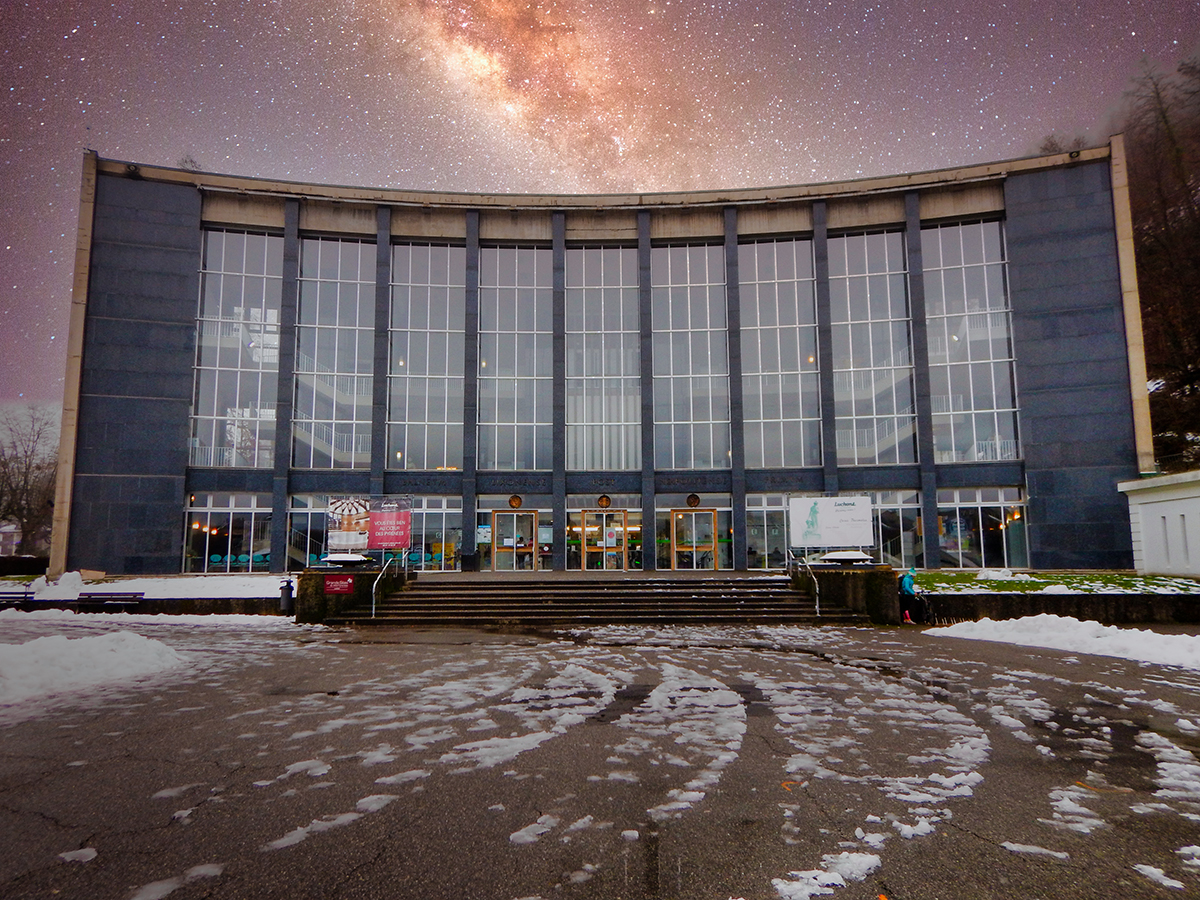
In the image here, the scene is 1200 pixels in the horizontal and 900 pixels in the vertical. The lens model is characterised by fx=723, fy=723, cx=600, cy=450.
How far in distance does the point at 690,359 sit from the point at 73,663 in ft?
98.9

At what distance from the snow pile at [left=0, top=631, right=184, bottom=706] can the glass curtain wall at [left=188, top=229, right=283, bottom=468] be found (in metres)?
23.8

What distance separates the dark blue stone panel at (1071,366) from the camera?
104ft

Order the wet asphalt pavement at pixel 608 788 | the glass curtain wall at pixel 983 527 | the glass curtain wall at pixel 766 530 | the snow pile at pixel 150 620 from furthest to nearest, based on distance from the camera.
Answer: the glass curtain wall at pixel 766 530 < the glass curtain wall at pixel 983 527 < the snow pile at pixel 150 620 < the wet asphalt pavement at pixel 608 788

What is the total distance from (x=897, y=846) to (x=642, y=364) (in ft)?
108

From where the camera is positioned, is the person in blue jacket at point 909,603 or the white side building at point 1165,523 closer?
the person in blue jacket at point 909,603

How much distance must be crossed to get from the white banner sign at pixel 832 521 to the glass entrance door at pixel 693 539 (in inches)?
464

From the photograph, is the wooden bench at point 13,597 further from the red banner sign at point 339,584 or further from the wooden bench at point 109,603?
the red banner sign at point 339,584

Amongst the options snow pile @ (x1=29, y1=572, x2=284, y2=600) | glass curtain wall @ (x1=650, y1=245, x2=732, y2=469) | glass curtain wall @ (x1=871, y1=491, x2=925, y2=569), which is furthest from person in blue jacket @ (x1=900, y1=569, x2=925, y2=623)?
snow pile @ (x1=29, y1=572, x2=284, y2=600)

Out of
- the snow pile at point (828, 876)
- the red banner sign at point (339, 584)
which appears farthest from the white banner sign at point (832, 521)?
the snow pile at point (828, 876)

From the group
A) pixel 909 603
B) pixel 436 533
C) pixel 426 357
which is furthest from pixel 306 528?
pixel 909 603

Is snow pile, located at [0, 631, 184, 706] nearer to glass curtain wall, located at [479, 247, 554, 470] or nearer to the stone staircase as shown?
the stone staircase

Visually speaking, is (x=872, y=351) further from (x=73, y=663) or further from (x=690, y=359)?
(x=73, y=663)

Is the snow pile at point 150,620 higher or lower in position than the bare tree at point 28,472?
lower

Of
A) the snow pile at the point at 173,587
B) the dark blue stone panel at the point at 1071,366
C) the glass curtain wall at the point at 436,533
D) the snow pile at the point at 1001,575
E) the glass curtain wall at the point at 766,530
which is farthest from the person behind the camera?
the glass curtain wall at the point at 436,533
